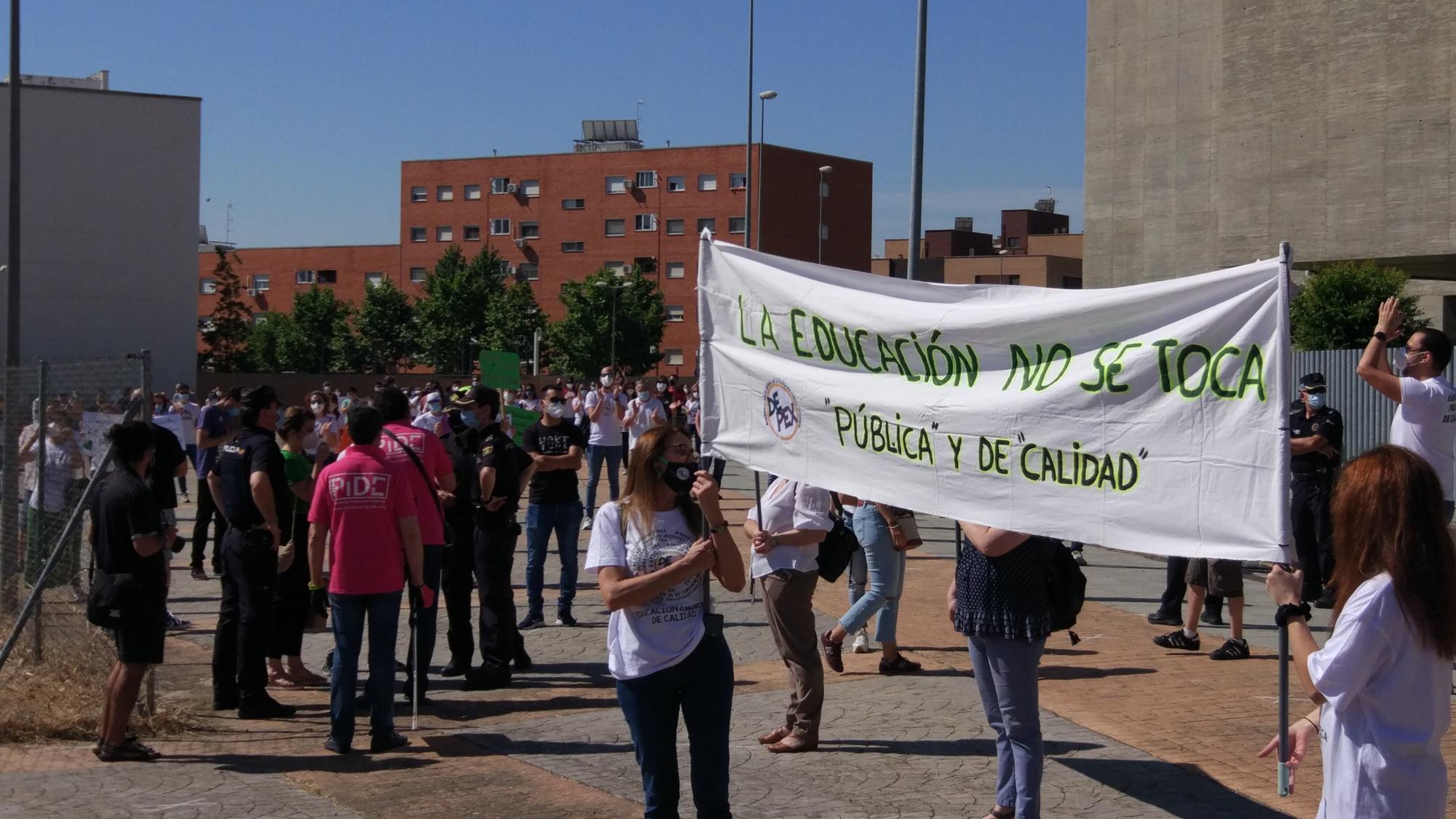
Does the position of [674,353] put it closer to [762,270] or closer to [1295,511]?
[1295,511]

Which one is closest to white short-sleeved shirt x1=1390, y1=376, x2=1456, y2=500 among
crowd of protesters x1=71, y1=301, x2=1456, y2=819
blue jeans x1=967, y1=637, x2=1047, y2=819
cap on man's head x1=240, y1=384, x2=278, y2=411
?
crowd of protesters x1=71, y1=301, x2=1456, y2=819

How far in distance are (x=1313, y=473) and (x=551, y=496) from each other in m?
6.75

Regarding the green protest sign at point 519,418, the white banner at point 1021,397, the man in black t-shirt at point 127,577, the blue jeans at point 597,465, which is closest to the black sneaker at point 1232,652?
the white banner at point 1021,397

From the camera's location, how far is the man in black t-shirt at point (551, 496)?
429 inches

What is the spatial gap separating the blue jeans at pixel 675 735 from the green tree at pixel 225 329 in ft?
217

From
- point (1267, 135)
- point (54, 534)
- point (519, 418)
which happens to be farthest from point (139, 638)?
point (1267, 135)

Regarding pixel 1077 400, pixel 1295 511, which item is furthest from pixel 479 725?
pixel 1295 511

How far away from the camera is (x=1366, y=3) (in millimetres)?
37625

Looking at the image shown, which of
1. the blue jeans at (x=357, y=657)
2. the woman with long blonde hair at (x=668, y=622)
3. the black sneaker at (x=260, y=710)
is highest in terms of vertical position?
the woman with long blonde hair at (x=668, y=622)

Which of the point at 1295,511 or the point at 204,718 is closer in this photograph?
the point at 204,718

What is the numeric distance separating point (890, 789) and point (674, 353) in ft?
274

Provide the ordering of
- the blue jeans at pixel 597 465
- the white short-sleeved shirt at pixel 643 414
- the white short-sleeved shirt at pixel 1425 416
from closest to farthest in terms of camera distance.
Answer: the white short-sleeved shirt at pixel 1425 416 → the blue jeans at pixel 597 465 → the white short-sleeved shirt at pixel 643 414

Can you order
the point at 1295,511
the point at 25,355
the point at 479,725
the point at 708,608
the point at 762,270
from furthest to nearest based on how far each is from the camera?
the point at 25,355 → the point at 1295,511 → the point at 479,725 → the point at 762,270 → the point at 708,608

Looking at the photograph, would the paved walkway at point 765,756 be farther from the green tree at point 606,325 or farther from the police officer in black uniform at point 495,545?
the green tree at point 606,325
